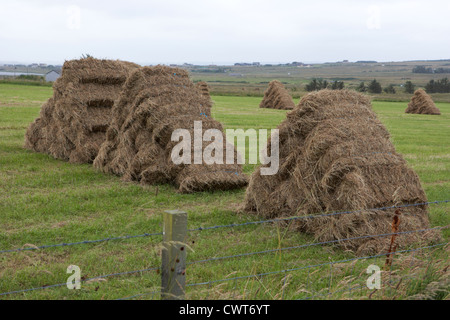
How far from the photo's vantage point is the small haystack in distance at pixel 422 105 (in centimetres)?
3912

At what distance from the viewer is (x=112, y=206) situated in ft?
29.5

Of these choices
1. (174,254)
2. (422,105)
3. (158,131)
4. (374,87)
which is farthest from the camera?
(374,87)

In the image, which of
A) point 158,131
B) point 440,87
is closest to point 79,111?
point 158,131

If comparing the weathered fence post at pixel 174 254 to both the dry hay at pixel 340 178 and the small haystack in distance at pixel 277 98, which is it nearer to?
the dry hay at pixel 340 178

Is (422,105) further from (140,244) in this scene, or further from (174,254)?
(174,254)

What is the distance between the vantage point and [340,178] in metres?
7.55

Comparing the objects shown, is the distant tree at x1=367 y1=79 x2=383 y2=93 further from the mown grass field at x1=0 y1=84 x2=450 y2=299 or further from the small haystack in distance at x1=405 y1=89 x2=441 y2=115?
the mown grass field at x1=0 y1=84 x2=450 y2=299

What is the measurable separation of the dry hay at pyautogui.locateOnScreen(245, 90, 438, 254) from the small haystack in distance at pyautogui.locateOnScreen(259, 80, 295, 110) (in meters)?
28.7

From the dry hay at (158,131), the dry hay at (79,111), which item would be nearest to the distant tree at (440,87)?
the dry hay at (79,111)

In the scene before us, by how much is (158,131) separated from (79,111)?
4.18 meters

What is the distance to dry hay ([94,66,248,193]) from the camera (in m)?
10.5
